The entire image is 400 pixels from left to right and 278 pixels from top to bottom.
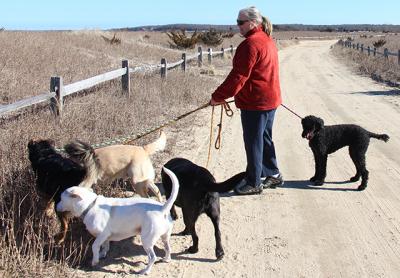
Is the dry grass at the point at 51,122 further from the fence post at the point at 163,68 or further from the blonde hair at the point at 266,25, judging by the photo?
the blonde hair at the point at 266,25

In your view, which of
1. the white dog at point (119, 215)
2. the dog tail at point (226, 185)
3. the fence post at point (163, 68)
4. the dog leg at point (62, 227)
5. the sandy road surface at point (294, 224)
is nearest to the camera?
the white dog at point (119, 215)

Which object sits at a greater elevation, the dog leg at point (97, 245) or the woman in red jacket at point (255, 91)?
the woman in red jacket at point (255, 91)

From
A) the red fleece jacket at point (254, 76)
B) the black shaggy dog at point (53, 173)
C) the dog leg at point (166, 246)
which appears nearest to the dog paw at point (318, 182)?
the red fleece jacket at point (254, 76)

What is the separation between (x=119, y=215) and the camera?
165 inches

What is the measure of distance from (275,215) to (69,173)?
8.04ft

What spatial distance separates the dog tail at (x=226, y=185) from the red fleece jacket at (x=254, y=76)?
60.3 inches

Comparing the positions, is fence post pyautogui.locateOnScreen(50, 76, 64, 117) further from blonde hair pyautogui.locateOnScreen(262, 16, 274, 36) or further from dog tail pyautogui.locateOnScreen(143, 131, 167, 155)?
blonde hair pyautogui.locateOnScreen(262, 16, 274, 36)

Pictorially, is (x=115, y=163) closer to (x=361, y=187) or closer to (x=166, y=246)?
(x=166, y=246)

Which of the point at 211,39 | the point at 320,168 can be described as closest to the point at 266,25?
the point at 320,168

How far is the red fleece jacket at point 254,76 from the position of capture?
5.84 m

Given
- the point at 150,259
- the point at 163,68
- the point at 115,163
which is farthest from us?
the point at 163,68

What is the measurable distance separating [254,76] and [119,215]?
2719mm

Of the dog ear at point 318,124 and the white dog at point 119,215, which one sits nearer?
the white dog at point 119,215

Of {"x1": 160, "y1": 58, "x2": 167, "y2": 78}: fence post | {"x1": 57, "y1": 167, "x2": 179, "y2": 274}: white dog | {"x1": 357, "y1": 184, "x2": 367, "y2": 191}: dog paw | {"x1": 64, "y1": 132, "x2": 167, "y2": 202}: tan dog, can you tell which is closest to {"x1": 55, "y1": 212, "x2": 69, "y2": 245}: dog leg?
{"x1": 57, "y1": 167, "x2": 179, "y2": 274}: white dog
